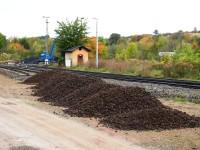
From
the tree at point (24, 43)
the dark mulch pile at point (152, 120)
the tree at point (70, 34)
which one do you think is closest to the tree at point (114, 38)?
the tree at point (24, 43)

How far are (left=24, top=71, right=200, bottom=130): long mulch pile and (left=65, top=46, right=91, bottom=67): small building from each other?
4136cm

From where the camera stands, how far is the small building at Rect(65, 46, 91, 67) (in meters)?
67.8

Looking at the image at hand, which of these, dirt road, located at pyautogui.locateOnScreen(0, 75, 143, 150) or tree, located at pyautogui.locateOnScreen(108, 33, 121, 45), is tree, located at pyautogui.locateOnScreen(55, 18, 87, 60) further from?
tree, located at pyautogui.locateOnScreen(108, 33, 121, 45)

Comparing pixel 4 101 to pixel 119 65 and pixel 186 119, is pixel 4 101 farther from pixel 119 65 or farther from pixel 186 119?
pixel 119 65

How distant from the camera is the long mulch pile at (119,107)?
16.0 meters

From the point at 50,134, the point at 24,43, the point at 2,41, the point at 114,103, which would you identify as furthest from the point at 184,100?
the point at 24,43

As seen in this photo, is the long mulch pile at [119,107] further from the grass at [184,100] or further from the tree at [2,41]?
the tree at [2,41]

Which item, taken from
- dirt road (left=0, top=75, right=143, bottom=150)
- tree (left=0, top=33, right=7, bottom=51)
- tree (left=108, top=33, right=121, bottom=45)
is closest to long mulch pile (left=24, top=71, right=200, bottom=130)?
dirt road (left=0, top=75, right=143, bottom=150)

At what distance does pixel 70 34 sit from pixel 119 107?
180ft

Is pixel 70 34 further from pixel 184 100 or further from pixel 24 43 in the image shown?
pixel 24 43

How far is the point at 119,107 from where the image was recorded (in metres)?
18.6

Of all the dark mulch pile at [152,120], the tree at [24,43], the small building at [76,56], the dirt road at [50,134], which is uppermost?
the tree at [24,43]

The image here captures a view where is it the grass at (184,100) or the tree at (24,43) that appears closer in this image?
the grass at (184,100)

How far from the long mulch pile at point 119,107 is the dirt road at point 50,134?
4.16 ft
